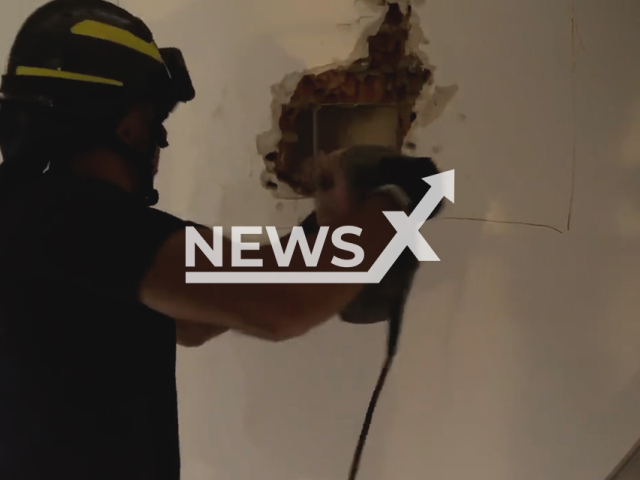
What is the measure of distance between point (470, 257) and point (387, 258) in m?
0.32

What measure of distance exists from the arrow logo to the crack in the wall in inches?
4.9

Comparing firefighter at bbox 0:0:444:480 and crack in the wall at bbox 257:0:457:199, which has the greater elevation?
crack in the wall at bbox 257:0:457:199

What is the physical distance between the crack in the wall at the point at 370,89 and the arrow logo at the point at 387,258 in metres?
0.12

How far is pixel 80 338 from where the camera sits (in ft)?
2.22

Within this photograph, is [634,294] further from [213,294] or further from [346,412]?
[213,294]

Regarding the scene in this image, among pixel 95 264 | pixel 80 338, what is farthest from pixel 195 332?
pixel 95 264

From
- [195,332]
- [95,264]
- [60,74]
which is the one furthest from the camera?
[195,332]

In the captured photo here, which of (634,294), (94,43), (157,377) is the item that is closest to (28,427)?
(157,377)

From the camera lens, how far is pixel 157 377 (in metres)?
0.76

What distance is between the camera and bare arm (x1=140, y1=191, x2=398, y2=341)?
585 mm

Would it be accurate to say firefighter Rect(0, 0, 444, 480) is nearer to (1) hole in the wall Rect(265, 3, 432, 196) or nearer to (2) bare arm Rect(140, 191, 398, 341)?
(2) bare arm Rect(140, 191, 398, 341)

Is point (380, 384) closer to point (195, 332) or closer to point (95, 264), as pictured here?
point (195, 332)

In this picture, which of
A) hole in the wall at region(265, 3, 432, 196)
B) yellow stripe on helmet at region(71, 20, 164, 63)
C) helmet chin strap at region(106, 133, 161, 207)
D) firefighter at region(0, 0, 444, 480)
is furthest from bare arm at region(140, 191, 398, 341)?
hole in the wall at region(265, 3, 432, 196)

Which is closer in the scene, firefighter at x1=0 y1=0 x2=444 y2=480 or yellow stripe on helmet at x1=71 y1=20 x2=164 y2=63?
firefighter at x1=0 y1=0 x2=444 y2=480
